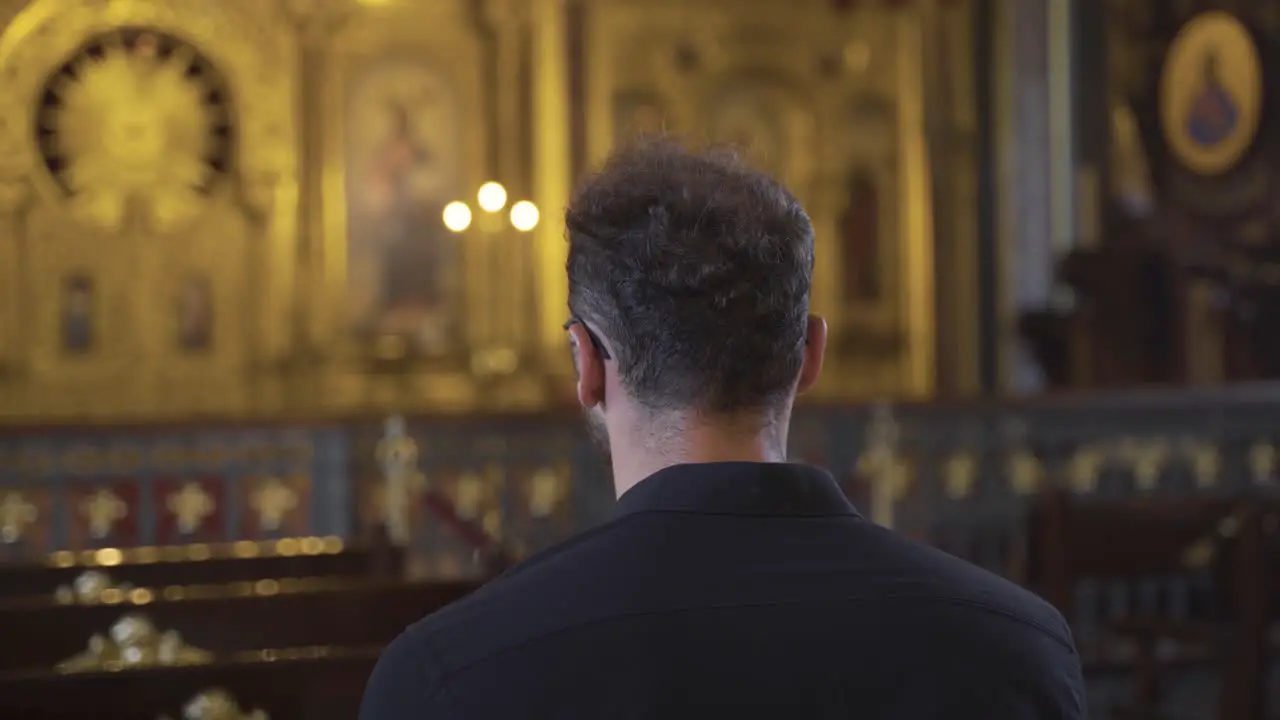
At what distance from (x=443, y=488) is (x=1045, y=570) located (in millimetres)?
2785

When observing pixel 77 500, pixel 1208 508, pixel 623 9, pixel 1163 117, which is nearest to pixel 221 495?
pixel 77 500

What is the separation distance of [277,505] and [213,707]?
4273 mm

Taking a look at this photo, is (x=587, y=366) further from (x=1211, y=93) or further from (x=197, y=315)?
(x=1211, y=93)

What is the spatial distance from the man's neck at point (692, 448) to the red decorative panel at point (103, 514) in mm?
5572

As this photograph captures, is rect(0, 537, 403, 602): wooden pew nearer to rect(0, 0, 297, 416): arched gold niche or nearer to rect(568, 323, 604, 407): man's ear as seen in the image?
rect(568, 323, 604, 407): man's ear

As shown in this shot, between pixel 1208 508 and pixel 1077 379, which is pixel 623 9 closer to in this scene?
pixel 1077 379

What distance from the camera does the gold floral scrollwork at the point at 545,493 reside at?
7.18 metres

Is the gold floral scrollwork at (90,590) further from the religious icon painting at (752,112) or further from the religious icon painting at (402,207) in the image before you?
the religious icon painting at (752,112)

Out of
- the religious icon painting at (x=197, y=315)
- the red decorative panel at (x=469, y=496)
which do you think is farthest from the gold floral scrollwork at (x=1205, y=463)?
the religious icon painting at (x=197, y=315)

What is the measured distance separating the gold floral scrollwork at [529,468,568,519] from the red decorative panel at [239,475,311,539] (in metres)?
0.69

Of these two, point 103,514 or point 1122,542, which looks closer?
point 1122,542

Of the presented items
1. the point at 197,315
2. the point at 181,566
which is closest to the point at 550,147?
the point at 197,315

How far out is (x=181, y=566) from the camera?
4215mm

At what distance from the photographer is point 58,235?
1123 centimetres
